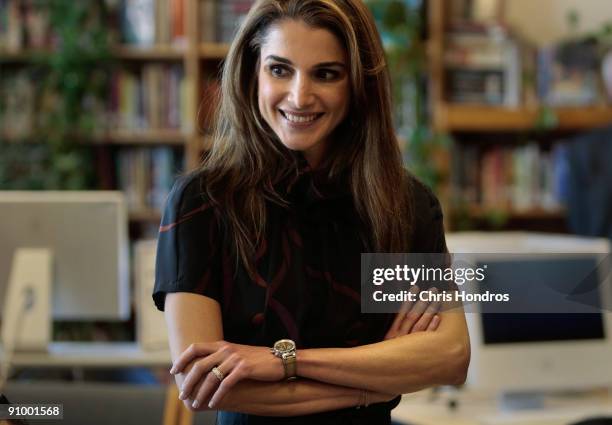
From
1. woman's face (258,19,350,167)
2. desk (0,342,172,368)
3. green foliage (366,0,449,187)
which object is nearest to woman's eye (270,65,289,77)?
woman's face (258,19,350,167)

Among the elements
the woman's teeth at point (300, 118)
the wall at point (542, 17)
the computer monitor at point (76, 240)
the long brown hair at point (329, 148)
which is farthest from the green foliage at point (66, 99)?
the woman's teeth at point (300, 118)

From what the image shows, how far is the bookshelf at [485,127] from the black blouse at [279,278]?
2.32 meters

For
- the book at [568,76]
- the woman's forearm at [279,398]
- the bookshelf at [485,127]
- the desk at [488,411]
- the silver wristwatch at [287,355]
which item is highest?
the book at [568,76]

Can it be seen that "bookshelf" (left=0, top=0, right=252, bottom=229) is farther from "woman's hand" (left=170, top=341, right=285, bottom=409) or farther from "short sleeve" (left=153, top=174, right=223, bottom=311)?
"woman's hand" (left=170, top=341, right=285, bottom=409)

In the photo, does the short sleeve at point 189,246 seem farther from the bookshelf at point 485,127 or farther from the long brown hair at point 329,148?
the bookshelf at point 485,127

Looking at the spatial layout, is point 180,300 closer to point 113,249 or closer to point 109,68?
point 113,249

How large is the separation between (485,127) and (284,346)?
2.54 metres

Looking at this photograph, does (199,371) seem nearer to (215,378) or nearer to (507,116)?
(215,378)

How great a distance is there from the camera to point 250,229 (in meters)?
1.14

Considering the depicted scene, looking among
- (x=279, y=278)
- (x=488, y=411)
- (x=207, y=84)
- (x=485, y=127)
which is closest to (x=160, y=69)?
(x=207, y=84)

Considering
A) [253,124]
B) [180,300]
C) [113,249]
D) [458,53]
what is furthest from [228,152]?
[458,53]

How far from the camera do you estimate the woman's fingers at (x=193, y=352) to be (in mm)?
1050

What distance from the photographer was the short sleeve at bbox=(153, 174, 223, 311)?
1.10 metres

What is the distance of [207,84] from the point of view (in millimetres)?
3383
